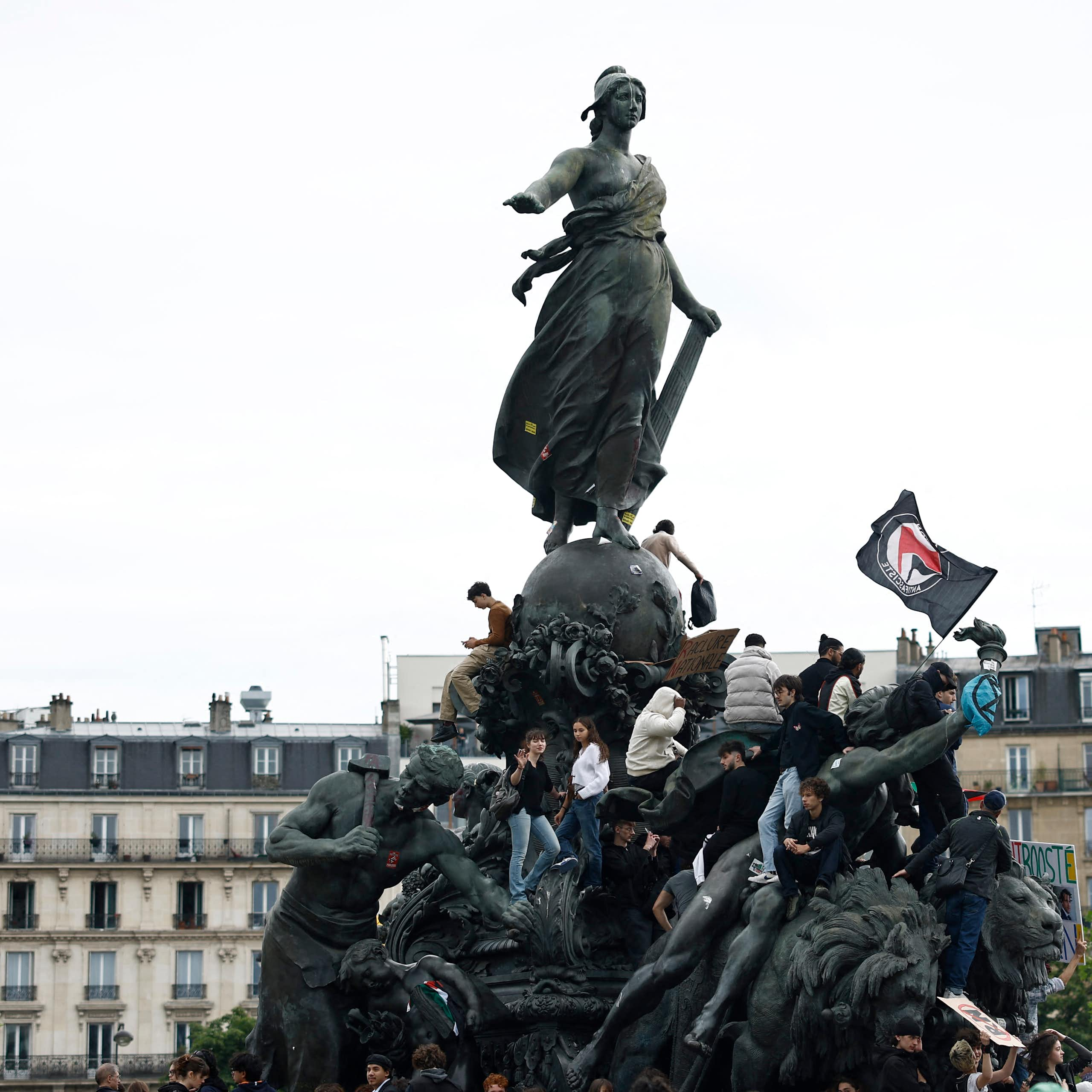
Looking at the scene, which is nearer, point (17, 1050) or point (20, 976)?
point (17, 1050)

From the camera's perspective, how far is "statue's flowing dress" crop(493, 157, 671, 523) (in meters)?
18.9

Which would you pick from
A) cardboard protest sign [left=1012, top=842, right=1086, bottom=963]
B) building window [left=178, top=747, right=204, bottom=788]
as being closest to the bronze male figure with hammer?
cardboard protest sign [left=1012, top=842, right=1086, bottom=963]

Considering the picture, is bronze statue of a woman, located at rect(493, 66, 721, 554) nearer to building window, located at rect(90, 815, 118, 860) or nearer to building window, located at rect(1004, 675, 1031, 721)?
building window, located at rect(1004, 675, 1031, 721)

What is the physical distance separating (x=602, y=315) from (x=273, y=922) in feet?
17.7

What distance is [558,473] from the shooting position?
19.4 metres

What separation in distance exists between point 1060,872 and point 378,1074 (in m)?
5.14

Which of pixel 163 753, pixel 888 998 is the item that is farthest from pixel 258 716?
pixel 888 998

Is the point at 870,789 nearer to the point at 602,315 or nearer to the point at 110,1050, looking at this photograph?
the point at 602,315

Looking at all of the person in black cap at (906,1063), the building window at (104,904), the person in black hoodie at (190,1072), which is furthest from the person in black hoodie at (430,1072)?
the building window at (104,904)

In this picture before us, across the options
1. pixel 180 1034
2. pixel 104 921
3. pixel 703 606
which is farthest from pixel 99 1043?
pixel 703 606

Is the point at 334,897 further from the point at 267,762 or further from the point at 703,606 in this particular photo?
the point at 267,762

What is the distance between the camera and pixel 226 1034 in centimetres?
6394

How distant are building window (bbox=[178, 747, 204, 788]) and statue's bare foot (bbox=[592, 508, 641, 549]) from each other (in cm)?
5902

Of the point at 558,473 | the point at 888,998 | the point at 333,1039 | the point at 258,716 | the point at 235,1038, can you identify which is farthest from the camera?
the point at 258,716
